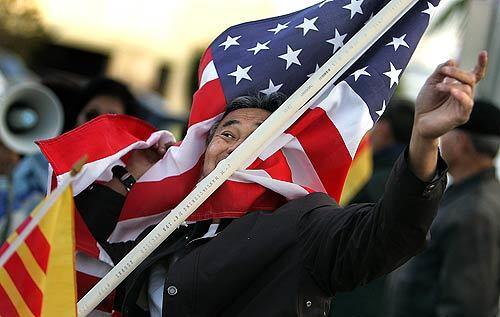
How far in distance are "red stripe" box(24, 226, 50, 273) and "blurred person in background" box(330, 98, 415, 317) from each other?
2258mm

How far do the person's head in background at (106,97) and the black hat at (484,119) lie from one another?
1.87 m

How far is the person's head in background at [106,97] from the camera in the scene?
5586 mm

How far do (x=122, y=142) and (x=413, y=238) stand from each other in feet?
4.70

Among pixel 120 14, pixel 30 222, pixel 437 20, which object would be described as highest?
pixel 30 222

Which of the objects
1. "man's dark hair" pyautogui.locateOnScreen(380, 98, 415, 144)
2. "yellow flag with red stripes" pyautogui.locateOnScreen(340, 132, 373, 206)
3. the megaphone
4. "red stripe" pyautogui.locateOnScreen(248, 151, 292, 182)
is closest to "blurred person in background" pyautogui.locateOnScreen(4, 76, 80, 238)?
the megaphone

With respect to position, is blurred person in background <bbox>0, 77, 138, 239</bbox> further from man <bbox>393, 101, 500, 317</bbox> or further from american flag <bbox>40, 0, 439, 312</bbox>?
man <bbox>393, 101, 500, 317</bbox>

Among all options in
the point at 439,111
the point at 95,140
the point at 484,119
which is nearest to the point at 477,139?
the point at 484,119

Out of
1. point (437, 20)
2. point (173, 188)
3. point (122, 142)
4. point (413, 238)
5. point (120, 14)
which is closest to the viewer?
point (413, 238)

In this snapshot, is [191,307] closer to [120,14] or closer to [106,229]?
[106,229]

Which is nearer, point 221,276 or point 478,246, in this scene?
point 221,276

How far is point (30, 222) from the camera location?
9.41 ft

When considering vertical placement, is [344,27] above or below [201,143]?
above

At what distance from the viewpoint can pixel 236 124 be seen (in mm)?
3283

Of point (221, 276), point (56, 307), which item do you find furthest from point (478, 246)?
point (56, 307)
